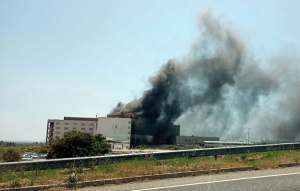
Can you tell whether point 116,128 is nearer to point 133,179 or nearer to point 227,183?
point 133,179

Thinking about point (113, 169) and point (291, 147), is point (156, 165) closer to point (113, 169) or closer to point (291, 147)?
point (113, 169)

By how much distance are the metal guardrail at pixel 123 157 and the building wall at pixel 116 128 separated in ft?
253

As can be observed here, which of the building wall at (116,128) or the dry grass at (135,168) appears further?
the building wall at (116,128)

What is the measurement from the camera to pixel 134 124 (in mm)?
92812

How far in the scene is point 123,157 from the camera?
37.2ft

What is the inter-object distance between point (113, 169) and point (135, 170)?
0.72 metres

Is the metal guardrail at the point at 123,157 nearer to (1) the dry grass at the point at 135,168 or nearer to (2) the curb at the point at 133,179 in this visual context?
(1) the dry grass at the point at 135,168

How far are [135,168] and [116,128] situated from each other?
81840 mm

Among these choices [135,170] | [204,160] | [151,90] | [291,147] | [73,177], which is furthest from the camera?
[151,90]

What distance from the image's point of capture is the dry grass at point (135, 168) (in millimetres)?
8758

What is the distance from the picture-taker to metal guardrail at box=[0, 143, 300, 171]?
32.9 feet

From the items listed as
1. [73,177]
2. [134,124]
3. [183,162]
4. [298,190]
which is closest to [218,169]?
[183,162]

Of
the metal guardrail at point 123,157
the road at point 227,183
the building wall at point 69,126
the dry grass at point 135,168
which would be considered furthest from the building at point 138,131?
the road at point 227,183

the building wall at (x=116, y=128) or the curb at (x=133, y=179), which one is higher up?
the building wall at (x=116, y=128)
